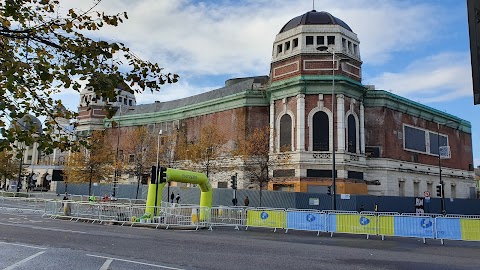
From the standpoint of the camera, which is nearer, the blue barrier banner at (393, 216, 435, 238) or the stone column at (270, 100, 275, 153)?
the blue barrier banner at (393, 216, 435, 238)

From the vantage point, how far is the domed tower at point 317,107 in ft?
128

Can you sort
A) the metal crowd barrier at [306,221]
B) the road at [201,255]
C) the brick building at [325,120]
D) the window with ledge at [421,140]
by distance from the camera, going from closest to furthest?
the road at [201,255] < the metal crowd barrier at [306,221] < the brick building at [325,120] < the window with ledge at [421,140]

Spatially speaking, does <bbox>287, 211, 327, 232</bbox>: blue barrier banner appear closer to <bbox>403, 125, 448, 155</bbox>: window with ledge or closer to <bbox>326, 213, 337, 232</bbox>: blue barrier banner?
<bbox>326, 213, 337, 232</bbox>: blue barrier banner

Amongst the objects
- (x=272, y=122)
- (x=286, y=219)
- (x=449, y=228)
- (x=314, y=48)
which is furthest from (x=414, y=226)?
(x=314, y=48)

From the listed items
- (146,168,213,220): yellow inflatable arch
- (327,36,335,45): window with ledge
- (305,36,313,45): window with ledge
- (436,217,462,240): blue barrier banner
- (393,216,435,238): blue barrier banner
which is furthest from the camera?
(305,36,313,45): window with ledge

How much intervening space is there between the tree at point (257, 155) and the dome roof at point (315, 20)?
12.0 metres

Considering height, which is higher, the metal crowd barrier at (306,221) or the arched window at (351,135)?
the arched window at (351,135)

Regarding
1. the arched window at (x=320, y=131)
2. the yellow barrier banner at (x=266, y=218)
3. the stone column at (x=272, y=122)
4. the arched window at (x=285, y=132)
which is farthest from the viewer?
the stone column at (x=272, y=122)

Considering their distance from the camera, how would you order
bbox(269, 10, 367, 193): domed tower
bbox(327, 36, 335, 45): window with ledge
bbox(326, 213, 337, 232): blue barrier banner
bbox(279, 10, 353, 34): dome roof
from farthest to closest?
bbox(279, 10, 353, 34): dome roof → bbox(327, 36, 335, 45): window with ledge → bbox(269, 10, 367, 193): domed tower → bbox(326, 213, 337, 232): blue barrier banner

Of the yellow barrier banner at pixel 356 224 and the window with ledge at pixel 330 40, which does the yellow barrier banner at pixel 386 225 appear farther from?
the window with ledge at pixel 330 40

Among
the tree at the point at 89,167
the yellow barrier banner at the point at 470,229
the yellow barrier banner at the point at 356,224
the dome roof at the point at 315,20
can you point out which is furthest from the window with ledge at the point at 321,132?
the tree at the point at 89,167

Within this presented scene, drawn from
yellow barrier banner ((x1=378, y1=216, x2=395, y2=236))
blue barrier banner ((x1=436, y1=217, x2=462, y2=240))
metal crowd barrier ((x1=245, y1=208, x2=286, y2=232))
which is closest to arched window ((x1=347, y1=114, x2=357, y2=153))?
metal crowd barrier ((x1=245, y1=208, x2=286, y2=232))

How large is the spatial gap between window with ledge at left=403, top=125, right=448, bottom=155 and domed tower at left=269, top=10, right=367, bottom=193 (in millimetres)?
10223

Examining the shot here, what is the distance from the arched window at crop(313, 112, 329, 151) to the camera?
130 feet
